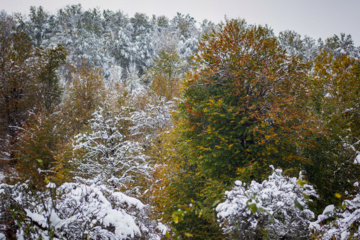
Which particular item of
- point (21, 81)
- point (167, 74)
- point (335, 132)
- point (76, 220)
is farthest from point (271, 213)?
point (167, 74)

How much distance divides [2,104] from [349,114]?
76.2 feet

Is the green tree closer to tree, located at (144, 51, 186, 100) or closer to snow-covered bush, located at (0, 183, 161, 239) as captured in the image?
snow-covered bush, located at (0, 183, 161, 239)

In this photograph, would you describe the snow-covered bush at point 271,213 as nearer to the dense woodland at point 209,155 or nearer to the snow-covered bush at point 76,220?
the dense woodland at point 209,155

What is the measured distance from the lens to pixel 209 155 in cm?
811

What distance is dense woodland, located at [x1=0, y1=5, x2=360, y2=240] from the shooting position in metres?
3.53

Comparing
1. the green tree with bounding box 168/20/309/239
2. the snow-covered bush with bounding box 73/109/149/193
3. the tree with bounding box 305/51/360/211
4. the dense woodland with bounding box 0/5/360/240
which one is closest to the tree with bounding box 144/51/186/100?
the dense woodland with bounding box 0/5/360/240

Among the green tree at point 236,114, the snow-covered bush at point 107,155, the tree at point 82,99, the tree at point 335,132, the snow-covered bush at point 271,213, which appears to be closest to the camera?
the snow-covered bush at point 271,213

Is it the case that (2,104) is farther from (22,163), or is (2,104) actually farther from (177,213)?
(177,213)

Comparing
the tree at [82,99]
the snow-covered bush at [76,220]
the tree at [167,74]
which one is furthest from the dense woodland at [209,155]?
the tree at [167,74]

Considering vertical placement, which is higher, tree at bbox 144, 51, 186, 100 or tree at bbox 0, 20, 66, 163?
tree at bbox 144, 51, 186, 100

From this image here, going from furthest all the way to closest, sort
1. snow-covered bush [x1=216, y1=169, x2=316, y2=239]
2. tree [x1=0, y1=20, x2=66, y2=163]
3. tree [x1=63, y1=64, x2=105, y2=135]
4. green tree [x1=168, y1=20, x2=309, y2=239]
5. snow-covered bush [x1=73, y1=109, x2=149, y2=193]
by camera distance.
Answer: tree [x1=63, y1=64, x2=105, y2=135], tree [x1=0, y1=20, x2=66, y2=163], snow-covered bush [x1=73, y1=109, x2=149, y2=193], green tree [x1=168, y1=20, x2=309, y2=239], snow-covered bush [x1=216, y1=169, x2=316, y2=239]

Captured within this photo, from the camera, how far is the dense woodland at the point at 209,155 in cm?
353

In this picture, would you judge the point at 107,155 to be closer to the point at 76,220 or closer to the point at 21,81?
the point at 76,220

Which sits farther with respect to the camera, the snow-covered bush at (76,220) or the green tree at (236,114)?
the green tree at (236,114)
